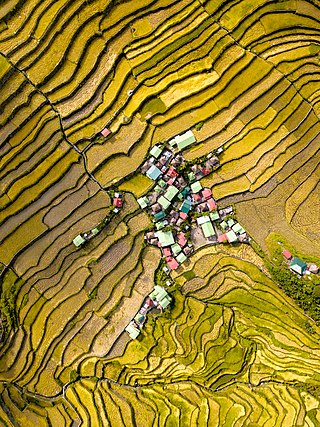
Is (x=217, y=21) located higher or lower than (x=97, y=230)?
higher

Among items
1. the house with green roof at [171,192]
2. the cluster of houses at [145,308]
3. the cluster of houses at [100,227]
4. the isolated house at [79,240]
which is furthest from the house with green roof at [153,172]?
the cluster of houses at [145,308]

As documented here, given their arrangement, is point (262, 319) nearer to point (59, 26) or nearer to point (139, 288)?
point (139, 288)

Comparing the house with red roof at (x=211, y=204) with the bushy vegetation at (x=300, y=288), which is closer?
the bushy vegetation at (x=300, y=288)

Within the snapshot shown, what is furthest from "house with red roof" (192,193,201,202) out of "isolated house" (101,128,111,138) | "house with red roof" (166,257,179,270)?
"isolated house" (101,128,111,138)

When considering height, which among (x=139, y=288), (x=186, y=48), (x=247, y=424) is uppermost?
(x=186, y=48)

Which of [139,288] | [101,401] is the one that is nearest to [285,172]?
[139,288]

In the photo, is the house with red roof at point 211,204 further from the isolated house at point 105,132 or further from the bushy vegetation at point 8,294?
the bushy vegetation at point 8,294
